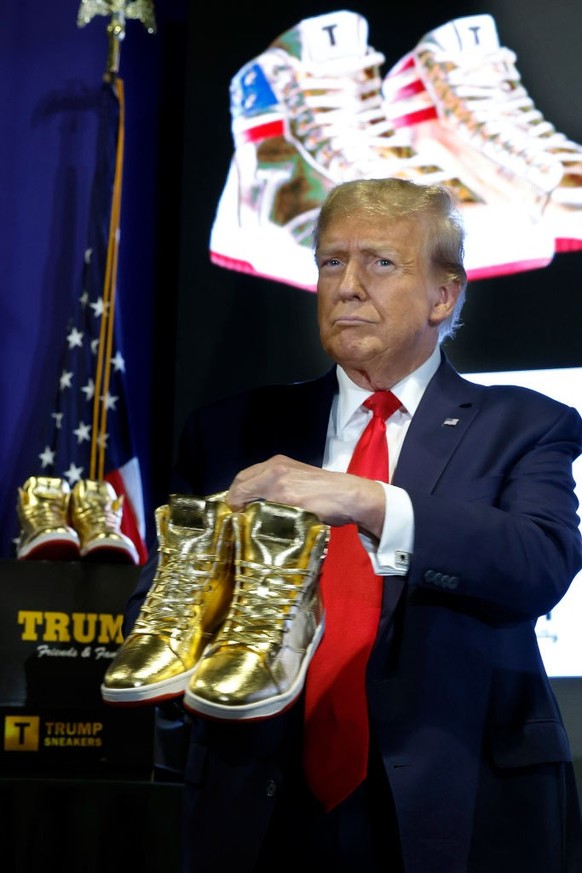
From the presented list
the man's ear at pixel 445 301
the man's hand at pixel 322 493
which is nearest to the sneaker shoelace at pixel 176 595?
the man's hand at pixel 322 493

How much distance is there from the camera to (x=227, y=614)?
5.42ft

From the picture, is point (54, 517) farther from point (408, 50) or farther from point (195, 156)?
point (408, 50)

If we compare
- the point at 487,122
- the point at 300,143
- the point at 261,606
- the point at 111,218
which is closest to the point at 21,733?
the point at 261,606

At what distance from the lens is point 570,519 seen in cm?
186

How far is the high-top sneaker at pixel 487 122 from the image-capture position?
3.80 meters

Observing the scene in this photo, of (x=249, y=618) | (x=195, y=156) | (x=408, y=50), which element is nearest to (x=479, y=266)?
(x=408, y=50)

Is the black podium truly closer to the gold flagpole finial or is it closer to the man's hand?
the man's hand

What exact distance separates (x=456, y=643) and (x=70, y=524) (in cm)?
174

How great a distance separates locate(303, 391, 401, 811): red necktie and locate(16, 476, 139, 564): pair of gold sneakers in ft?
4.28

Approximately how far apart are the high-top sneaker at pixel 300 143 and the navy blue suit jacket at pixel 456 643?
2.22 meters

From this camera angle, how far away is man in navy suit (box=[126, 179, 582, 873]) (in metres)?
1.68

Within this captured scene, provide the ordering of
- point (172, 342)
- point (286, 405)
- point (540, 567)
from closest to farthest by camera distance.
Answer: point (540, 567) < point (286, 405) < point (172, 342)

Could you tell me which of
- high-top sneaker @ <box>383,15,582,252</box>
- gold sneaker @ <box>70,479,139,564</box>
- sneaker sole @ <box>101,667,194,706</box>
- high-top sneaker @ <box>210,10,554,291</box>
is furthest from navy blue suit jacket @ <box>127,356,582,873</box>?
high-top sneaker @ <box>210,10,554,291</box>

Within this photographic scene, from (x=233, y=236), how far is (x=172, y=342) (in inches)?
19.9
